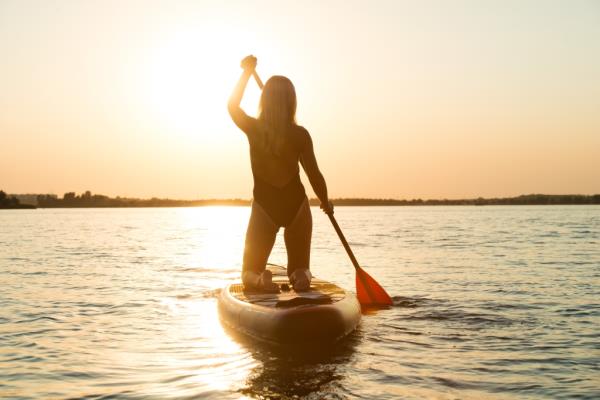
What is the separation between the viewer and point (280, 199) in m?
8.30

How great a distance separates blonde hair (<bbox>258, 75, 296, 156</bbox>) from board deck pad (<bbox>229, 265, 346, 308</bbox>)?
192 cm

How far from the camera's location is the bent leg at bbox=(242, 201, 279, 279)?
8.44 m

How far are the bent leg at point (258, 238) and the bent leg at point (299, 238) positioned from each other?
0.24 metres

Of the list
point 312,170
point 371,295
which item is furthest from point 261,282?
point 371,295

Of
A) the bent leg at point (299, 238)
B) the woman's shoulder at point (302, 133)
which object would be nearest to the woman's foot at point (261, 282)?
the bent leg at point (299, 238)

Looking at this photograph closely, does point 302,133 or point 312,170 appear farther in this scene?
point 312,170

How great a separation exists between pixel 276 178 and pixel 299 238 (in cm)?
93

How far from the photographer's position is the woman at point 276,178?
801 centimetres

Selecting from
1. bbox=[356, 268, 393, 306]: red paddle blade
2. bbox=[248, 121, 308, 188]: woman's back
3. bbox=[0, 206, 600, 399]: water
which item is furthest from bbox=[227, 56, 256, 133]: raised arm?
bbox=[356, 268, 393, 306]: red paddle blade

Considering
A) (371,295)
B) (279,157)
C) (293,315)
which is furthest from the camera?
(371,295)

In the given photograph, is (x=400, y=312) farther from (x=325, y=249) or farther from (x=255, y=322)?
(x=325, y=249)

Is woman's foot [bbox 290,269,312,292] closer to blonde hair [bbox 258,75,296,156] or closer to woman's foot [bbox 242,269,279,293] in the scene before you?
woman's foot [bbox 242,269,279,293]

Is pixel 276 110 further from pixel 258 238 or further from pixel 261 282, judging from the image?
pixel 261 282

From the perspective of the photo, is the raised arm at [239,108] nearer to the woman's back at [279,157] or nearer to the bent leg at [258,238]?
the woman's back at [279,157]
